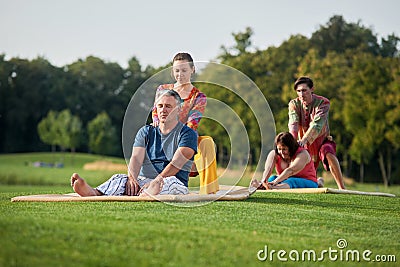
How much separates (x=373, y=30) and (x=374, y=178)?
12.9 m

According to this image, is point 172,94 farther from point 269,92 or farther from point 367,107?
point 269,92

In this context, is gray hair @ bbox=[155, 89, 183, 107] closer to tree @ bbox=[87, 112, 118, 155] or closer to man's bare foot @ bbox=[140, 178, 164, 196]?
man's bare foot @ bbox=[140, 178, 164, 196]

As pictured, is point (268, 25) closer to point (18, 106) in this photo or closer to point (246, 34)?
point (246, 34)

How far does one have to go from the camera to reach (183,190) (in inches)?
285

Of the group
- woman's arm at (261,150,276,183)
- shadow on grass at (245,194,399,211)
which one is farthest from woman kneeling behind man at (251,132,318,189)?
shadow on grass at (245,194,399,211)

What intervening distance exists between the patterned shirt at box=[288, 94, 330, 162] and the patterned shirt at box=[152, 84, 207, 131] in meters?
3.01

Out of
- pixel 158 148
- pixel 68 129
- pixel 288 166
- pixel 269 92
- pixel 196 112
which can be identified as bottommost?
pixel 288 166

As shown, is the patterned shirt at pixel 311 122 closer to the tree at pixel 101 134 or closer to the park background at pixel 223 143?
the park background at pixel 223 143

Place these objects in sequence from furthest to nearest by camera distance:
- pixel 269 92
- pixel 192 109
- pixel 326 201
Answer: pixel 269 92
pixel 326 201
pixel 192 109

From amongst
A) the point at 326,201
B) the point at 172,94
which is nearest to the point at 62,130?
the point at 326,201

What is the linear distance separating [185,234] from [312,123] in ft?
19.1

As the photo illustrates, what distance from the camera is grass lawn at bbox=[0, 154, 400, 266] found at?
4.19 m

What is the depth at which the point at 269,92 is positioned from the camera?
110 feet

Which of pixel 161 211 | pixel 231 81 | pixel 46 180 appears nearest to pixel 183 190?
pixel 161 211
